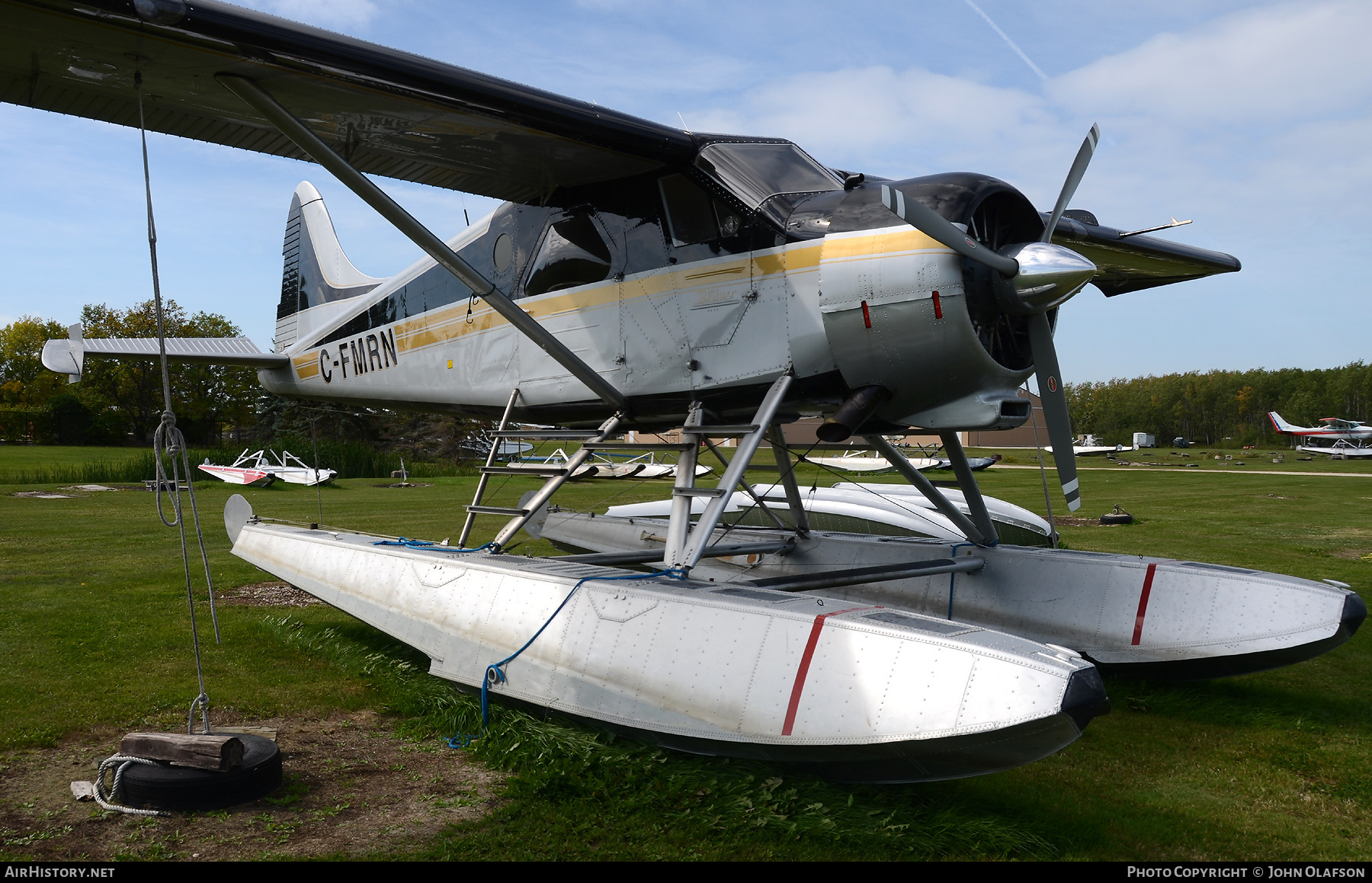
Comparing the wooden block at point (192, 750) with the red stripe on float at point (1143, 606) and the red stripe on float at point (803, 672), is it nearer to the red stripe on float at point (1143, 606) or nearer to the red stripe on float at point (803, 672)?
the red stripe on float at point (803, 672)

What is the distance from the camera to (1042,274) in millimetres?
4578

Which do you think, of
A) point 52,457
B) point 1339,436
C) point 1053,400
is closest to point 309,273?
point 1053,400

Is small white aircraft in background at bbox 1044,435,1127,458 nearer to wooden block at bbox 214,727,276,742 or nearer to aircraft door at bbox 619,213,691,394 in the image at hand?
aircraft door at bbox 619,213,691,394

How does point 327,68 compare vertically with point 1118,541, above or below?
above

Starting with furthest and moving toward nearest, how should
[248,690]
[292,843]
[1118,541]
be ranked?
[1118,541] < [248,690] < [292,843]

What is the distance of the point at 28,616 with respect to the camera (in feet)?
24.9

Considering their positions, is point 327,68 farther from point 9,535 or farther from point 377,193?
point 9,535

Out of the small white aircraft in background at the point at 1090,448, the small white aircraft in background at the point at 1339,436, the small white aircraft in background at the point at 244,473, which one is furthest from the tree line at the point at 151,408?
the small white aircraft in background at the point at 1339,436

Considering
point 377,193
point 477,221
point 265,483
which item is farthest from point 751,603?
point 265,483

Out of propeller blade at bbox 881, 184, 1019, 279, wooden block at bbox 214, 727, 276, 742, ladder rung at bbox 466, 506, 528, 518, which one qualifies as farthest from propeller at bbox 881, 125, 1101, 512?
wooden block at bbox 214, 727, 276, 742

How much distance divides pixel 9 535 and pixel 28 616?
297 inches

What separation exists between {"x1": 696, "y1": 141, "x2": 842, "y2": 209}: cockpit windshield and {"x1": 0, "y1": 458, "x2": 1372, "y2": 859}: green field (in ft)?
10.6

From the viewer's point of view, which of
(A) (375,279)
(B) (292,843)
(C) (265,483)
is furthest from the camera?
(C) (265,483)

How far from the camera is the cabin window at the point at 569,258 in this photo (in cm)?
608
